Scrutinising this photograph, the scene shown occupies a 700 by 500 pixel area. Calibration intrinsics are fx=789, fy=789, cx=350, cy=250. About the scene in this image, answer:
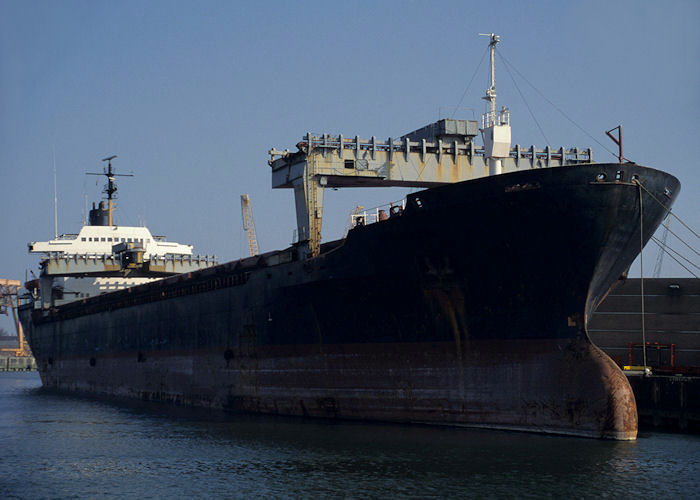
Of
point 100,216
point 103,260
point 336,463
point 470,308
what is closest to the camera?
point 336,463

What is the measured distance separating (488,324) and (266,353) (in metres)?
8.83

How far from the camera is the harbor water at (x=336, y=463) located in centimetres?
1636

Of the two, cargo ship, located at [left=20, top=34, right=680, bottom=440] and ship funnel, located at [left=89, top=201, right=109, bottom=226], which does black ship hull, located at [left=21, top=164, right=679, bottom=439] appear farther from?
ship funnel, located at [left=89, top=201, right=109, bottom=226]

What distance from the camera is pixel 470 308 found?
2217cm

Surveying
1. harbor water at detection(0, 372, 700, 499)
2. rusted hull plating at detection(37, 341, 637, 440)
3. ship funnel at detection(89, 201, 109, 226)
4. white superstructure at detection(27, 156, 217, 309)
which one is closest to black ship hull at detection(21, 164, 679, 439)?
rusted hull plating at detection(37, 341, 637, 440)

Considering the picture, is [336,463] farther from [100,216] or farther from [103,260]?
[100,216]

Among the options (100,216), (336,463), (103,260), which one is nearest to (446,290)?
(336,463)

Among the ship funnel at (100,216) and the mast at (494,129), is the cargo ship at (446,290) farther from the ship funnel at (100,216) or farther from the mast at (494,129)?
the ship funnel at (100,216)

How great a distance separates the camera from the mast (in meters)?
26.3

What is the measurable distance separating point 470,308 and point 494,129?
716cm

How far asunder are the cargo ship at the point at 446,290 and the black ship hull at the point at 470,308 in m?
0.04

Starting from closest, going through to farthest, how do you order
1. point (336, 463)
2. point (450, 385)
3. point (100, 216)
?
point (336, 463), point (450, 385), point (100, 216)

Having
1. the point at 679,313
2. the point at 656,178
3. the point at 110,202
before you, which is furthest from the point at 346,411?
the point at 110,202

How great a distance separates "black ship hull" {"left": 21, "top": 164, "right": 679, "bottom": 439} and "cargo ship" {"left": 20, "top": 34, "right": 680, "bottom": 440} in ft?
0.13
